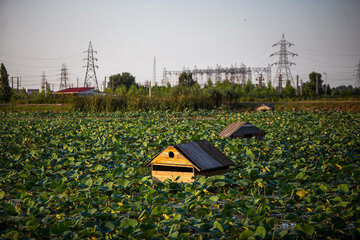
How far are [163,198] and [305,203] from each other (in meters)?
1.69

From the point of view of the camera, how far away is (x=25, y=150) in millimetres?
8125

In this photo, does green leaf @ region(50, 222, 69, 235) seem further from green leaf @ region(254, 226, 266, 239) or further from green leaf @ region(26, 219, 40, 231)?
green leaf @ region(254, 226, 266, 239)

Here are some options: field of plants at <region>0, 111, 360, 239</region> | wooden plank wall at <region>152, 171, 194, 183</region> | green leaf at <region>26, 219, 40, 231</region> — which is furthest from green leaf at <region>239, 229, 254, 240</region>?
wooden plank wall at <region>152, 171, 194, 183</region>

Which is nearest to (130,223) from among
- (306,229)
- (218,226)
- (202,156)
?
(218,226)

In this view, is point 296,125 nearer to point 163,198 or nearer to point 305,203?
point 305,203

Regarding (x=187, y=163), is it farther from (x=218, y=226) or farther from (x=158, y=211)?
(x=218, y=226)

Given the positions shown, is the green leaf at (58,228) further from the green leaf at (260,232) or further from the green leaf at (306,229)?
the green leaf at (306,229)

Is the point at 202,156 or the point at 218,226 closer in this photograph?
the point at 218,226

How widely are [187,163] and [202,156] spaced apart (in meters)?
0.34

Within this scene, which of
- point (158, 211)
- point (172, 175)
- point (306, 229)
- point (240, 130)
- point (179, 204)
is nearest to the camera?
point (306, 229)

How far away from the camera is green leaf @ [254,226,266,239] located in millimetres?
3016

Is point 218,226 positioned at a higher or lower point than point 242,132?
lower

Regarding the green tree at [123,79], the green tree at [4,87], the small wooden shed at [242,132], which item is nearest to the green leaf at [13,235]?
the small wooden shed at [242,132]

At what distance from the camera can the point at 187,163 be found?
515 cm
